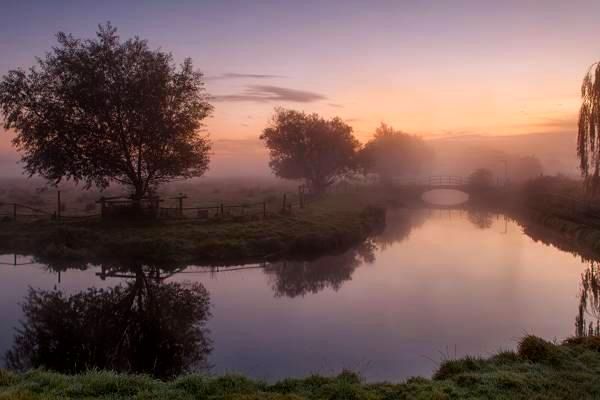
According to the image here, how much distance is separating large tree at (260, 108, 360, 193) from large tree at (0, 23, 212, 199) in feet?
92.9

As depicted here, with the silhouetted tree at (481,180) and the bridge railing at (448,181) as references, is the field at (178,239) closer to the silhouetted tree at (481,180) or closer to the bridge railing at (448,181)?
the silhouetted tree at (481,180)

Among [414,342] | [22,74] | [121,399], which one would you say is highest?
[22,74]

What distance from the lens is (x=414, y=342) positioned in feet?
52.3

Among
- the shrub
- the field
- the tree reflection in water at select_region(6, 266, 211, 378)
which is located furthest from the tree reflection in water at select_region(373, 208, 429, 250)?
the shrub

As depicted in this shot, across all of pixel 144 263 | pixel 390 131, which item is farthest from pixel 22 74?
pixel 390 131

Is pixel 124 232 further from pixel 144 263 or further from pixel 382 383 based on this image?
pixel 382 383

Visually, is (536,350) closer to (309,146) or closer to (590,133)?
(590,133)

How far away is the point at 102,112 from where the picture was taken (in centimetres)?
3438

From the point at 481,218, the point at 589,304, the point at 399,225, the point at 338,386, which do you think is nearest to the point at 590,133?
the point at 589,304

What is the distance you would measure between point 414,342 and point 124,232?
22.7 metres

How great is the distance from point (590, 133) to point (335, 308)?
53.3 ft

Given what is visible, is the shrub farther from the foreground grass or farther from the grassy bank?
the grassy bank

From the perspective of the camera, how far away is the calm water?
14867mm

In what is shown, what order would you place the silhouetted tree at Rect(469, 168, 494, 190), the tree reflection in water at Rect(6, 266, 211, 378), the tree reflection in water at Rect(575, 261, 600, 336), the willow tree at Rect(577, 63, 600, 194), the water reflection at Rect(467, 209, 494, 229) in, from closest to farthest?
the tree reflection in water at Rect(6, 266, 211, 378)
the tree reflection in water at Rect(575, 261, 600, 336)
the willow tree at Rect(577, 63, 600, 194)
the water reflection at Rect(467, 209, 494, 229)
the silhouetted tree at Rect(469, 168, 494, 190)
